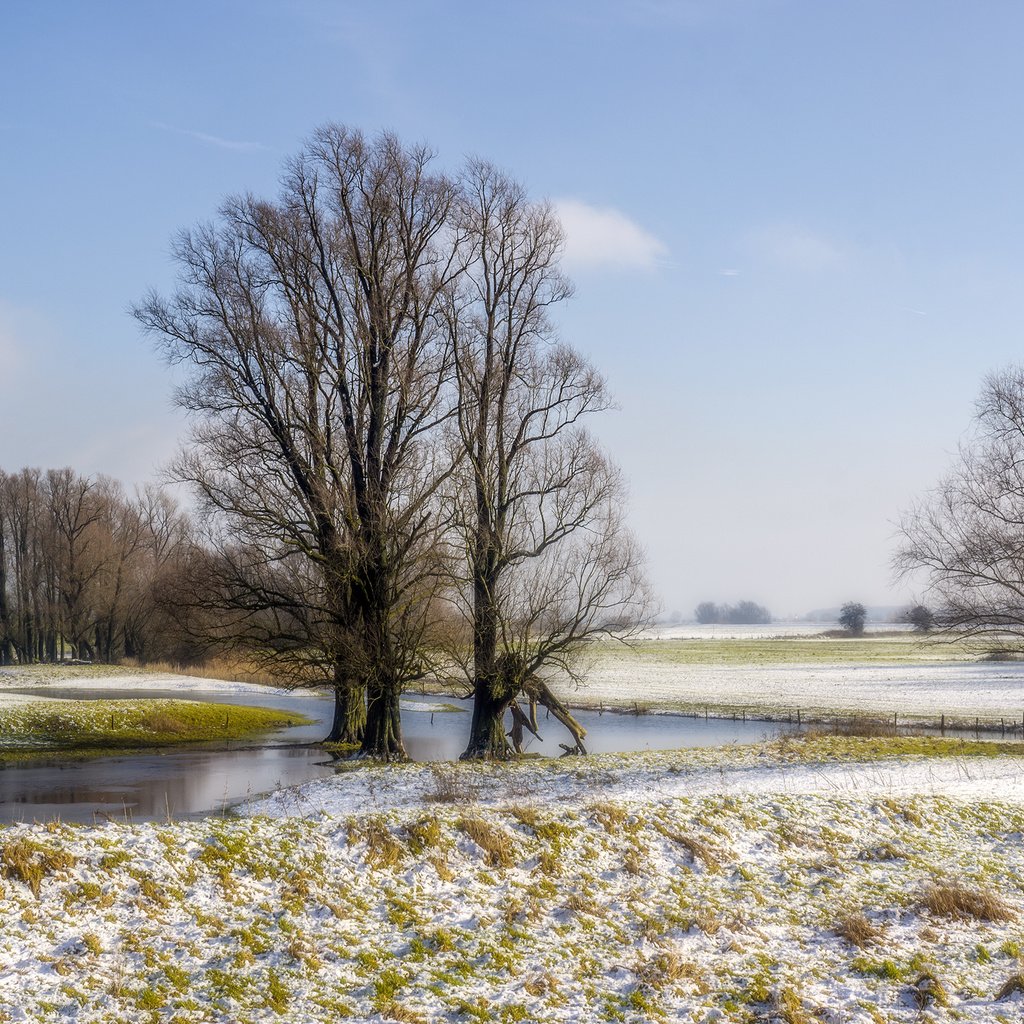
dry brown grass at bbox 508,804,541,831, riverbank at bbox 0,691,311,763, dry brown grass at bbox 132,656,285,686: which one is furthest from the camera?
dry brown grass at bbox 132,656,285,686

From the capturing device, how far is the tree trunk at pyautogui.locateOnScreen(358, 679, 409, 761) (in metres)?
24.3

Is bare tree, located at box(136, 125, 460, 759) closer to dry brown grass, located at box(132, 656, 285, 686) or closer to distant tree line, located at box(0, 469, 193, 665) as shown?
dry brown grass, located at box(132, 656, 285, 686)

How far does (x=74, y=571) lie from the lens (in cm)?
7700

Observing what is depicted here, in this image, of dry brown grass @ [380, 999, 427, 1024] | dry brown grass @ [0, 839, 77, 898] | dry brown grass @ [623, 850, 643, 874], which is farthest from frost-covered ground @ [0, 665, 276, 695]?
dry brown grass @ [380, 999, 427, 1024]

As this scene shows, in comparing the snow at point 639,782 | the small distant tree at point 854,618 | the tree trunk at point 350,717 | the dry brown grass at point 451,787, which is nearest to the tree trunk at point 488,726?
the snow at point 639,782

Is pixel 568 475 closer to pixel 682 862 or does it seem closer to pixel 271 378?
pixel 271 378

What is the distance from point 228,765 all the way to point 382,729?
17.1 feet

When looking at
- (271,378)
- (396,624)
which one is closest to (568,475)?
(396,624)

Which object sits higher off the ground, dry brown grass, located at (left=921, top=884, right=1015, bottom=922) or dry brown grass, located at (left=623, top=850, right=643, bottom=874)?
dry brown grass, located at (left=623, top=850, right=643, bottom=874)

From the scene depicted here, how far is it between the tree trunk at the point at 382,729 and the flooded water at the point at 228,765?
1.17 m

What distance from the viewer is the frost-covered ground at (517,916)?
833 cm

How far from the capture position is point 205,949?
8.79 m

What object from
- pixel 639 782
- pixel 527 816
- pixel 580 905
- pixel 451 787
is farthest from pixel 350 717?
pixel 580 905

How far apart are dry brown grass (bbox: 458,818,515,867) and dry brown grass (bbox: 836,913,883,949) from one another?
12.4 ft
